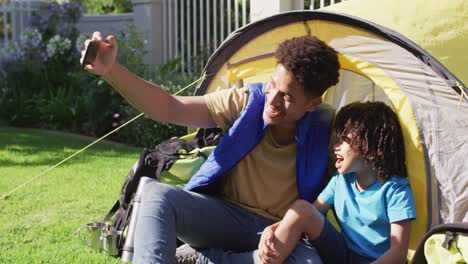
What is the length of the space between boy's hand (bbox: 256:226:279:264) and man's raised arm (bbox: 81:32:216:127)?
60 cm

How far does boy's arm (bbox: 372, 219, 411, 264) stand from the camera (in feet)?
10.2


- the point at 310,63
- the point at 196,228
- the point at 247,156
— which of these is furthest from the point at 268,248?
the point at 310,63

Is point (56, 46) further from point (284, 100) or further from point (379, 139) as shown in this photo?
point (379, 139)

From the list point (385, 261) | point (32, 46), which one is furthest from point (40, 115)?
point (385, 261)

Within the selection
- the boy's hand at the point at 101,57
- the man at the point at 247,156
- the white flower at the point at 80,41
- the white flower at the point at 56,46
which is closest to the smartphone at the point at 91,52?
the boy's hand at the point at 101,57

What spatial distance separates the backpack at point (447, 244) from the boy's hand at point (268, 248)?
1.94 ft

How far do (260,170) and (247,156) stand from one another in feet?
0.28

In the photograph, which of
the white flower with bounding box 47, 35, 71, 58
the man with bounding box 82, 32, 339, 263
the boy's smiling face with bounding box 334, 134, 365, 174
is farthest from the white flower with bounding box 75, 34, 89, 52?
the boy's smiling face with bounding box 334, 134, 365, 174

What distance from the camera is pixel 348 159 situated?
3.30 metres

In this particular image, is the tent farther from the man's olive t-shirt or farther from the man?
the man's olive t-shirt

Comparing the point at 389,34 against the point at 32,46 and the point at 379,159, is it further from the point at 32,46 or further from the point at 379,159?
the point at 32,46

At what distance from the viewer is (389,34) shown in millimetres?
3287

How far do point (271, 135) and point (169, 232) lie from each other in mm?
666

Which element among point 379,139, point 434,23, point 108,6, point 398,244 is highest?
point 434,23
